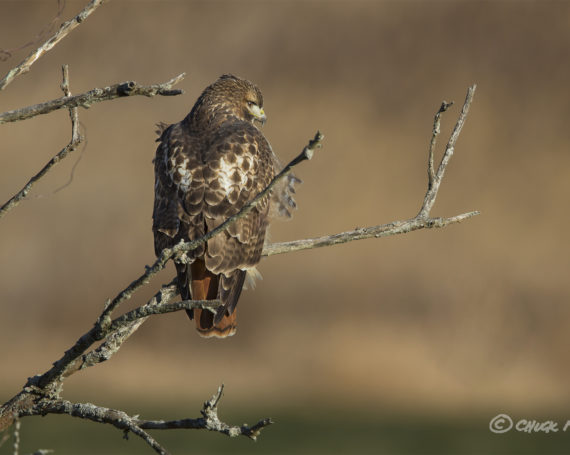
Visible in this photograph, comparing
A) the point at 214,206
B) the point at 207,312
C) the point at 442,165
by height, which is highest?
the point at 214,206

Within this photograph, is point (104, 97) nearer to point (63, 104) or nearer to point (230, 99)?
point (63, 104)

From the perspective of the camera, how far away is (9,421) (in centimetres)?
288

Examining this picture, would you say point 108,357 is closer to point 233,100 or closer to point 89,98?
point 89,98

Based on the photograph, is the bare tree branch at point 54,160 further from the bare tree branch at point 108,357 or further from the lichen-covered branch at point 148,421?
the lichen-covered branch at point 148,421

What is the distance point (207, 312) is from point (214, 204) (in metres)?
0.57

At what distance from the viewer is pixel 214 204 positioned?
A: 4.36 meters

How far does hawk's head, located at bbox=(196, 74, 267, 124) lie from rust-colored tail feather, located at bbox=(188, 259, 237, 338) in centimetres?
122

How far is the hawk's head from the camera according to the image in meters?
5.15

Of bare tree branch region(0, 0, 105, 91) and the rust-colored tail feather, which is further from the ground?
the rust-colored tail feather

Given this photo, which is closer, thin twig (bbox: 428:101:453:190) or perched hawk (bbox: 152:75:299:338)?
thin twig (bbox: 428:101:453:190)

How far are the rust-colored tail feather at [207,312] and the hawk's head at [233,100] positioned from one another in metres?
1.22

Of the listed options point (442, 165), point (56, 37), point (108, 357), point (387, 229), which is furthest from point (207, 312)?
point (56, 37)

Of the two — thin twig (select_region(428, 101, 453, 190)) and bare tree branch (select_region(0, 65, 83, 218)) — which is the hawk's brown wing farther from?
bare tree branch (select_region(0, 65, 83, 218))

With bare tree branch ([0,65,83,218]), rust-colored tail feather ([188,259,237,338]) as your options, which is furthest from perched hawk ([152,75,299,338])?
bare tree branch ([0,65,83,218])
